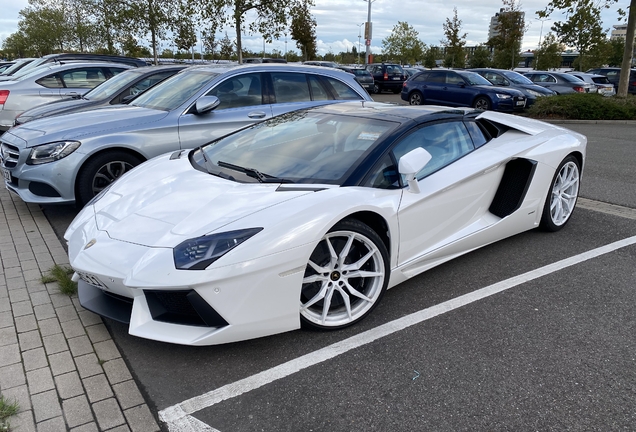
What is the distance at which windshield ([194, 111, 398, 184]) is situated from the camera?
333 centimetres

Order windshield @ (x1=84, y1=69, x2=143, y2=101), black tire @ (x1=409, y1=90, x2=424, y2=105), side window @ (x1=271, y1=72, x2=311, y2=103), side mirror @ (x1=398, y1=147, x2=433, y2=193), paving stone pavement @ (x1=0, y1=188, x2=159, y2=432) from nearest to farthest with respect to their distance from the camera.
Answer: paving stone pavement @ (x1=0, y1=188, x2=159, y2=432) < side mirror @ (x1=398, y1=147, x2=433, y2=193) < side window @ (x1=271, y1=72, x2=311, y2=103) < windshield @ (x1=84, y1=69, x2=143, y2=101) < black tire @ (x1=409, y1=90, x2=424, y2=105)

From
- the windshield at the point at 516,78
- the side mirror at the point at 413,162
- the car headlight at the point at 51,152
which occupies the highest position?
the windshield at the point at 516,78

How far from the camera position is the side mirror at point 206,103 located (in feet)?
17.8

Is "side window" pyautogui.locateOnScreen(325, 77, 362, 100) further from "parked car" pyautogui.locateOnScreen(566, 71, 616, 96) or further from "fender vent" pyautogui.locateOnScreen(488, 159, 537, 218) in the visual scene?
"parked car" pyautogui.locateOnScreen(566, 71, 616, 96)

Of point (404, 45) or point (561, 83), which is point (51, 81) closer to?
point (561, 83)

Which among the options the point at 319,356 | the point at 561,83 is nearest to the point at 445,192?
the point at 319,356

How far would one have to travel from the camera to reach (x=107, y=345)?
9.66 feet

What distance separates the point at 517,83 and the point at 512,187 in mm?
15662

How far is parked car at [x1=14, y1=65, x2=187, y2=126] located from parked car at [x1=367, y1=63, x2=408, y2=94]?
61.2 ft

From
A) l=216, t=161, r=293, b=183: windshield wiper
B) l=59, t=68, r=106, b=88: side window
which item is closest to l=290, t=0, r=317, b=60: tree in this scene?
l=59, t=68, r=106, b=88: side window

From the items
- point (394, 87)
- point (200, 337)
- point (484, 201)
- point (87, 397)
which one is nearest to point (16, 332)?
point (87, 397)

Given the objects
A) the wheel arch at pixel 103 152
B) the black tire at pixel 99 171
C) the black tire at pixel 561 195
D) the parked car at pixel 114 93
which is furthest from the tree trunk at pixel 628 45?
the black tire at pixel 99 171

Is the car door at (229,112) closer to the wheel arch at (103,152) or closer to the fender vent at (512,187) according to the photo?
the wheel arch at (103,152)

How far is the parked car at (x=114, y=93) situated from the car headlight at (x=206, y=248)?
16.2 feet
